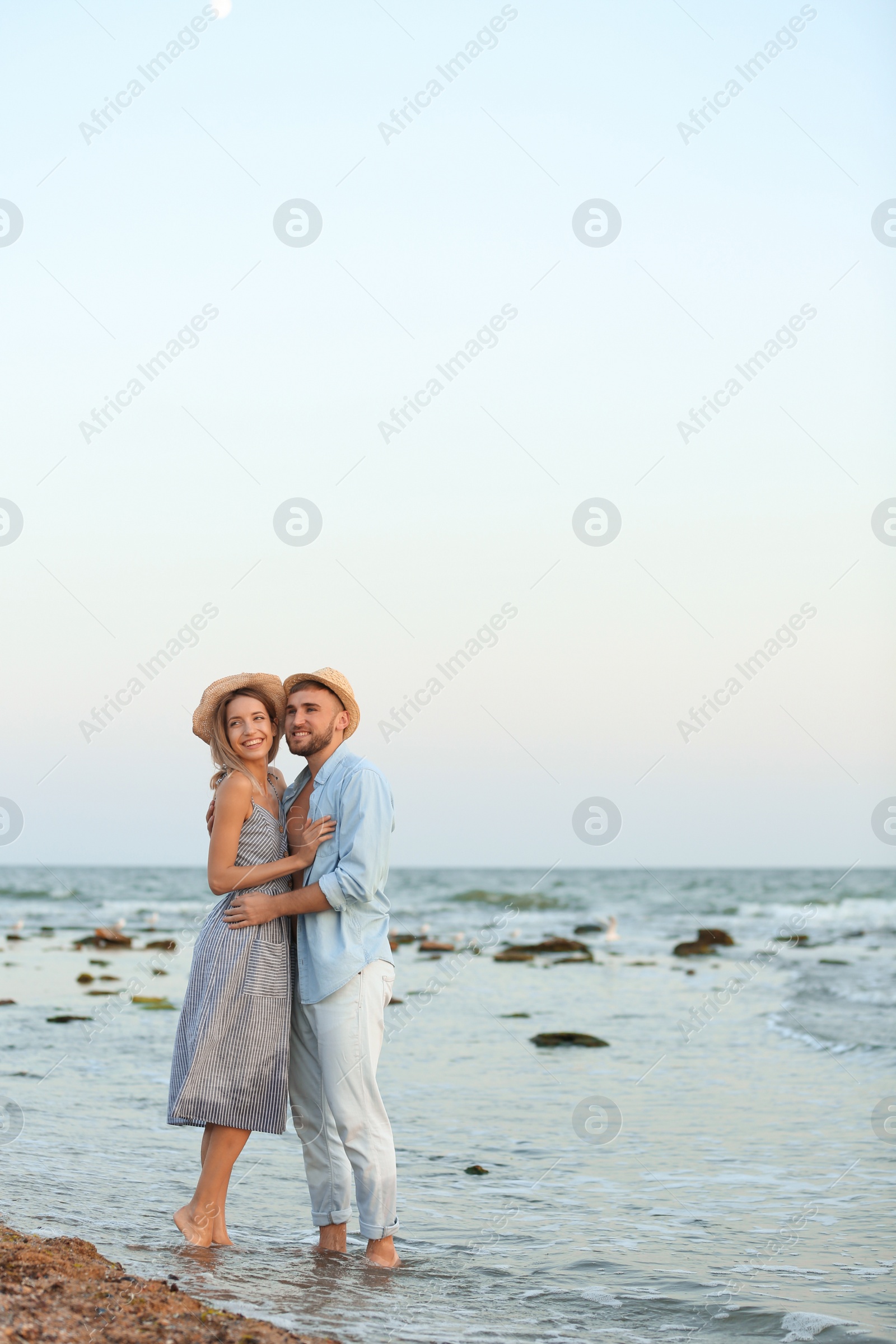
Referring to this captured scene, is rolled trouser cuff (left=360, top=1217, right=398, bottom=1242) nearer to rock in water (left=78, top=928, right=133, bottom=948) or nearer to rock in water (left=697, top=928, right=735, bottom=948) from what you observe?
rock in water (left=78, top=928, right=133, bottom=948)

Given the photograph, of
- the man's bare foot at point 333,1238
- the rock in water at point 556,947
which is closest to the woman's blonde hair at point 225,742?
Result: the man's bare foot at point 333,1238

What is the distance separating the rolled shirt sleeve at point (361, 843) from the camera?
512cm

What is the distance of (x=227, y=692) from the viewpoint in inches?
217

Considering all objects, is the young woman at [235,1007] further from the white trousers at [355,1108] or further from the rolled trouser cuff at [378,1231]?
the rolled trouser cuff at [378,1231]

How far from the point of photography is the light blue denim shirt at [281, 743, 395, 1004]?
5.14m

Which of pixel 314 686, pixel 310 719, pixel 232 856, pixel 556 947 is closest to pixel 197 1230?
pixel 232 856

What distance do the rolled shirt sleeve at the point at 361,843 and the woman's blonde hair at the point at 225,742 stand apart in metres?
0.55

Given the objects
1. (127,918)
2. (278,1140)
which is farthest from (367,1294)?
(127,918)

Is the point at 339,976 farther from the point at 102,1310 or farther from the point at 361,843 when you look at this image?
the point at 102,1310

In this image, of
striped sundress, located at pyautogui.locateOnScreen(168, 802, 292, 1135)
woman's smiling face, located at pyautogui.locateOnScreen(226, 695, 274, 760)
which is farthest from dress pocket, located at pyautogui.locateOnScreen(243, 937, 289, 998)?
woman's smiling face, located at pyautogui.locateOnScreen(226, 695, 274, 760)

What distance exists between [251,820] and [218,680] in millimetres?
691

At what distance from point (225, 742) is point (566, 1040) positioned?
24.3 feet

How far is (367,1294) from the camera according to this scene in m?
4.67

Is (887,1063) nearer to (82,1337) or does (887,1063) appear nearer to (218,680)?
(218,680)
